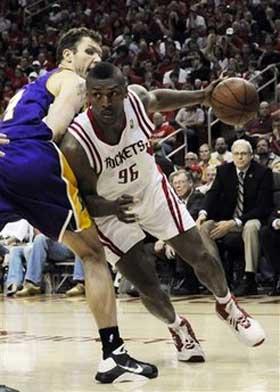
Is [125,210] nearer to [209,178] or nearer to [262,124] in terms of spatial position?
[209,178]

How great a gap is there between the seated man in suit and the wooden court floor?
0.66 metres

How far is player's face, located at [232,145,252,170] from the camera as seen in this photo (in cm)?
832

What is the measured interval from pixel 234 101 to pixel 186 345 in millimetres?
1264

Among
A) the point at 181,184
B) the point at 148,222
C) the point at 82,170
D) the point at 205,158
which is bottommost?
the point at 181,184

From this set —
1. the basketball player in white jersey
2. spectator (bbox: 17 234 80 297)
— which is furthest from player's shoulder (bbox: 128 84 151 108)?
spectator (bbox: 17 234 80 297)

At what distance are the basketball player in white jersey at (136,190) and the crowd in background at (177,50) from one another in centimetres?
411

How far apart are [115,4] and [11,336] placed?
43.1 feet

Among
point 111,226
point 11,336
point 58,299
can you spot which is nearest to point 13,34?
point 58,299

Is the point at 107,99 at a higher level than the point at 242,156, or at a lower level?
higher

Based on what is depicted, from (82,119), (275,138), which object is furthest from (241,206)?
(82,119)

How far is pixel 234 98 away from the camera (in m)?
4.64

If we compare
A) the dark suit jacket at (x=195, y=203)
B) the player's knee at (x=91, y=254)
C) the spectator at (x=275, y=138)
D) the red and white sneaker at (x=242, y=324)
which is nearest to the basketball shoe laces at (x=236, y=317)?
the red and white sneaker at (x=242, y=324)

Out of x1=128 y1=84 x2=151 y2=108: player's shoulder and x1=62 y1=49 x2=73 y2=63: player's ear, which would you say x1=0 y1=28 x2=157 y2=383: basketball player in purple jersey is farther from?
x1=128 y1=84 x2=151 y2=108: player's shoulder

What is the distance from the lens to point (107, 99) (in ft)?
13.0
